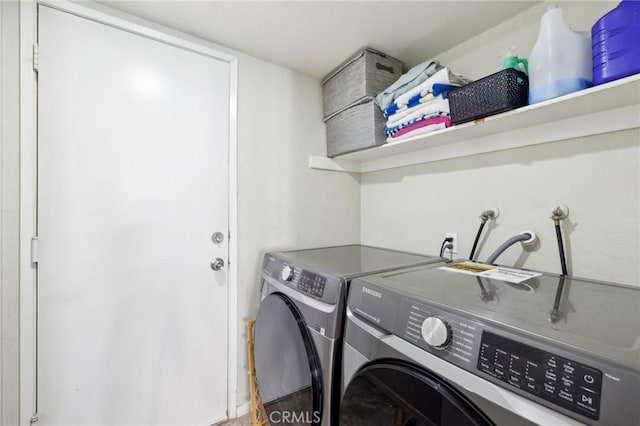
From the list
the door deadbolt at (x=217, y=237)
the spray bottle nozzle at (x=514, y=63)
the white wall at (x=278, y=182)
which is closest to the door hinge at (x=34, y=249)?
the door deadbolt at (x=217, y=237)

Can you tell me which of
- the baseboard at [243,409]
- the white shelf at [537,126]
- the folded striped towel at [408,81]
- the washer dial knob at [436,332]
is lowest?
the baseboard at [243,409]

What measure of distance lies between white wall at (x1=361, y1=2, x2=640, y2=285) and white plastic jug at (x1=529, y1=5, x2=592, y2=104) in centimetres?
28

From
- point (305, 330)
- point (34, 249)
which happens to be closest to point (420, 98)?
point (305, 330)

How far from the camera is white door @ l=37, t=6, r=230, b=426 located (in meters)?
1.14

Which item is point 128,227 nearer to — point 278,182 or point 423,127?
point 278,182

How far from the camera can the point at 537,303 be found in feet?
2.27

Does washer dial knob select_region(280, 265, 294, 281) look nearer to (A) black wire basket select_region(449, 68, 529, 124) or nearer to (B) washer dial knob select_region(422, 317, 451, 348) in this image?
(B) washer dial knob select_region(422, 317, 451, 348)

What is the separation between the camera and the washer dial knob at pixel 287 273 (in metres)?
1.20

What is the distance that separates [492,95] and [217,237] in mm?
1459

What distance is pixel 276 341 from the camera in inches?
47.6

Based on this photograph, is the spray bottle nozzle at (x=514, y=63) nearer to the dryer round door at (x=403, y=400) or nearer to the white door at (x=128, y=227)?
the dryer round door at (x=403, y=400)

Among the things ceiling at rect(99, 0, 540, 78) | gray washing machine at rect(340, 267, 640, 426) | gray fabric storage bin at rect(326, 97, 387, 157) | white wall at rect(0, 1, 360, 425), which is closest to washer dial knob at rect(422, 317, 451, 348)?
gray washing machine at rect(340, 267, 640, 426)

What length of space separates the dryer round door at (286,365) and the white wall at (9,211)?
0.97m

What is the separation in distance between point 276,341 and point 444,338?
2.74 ft
